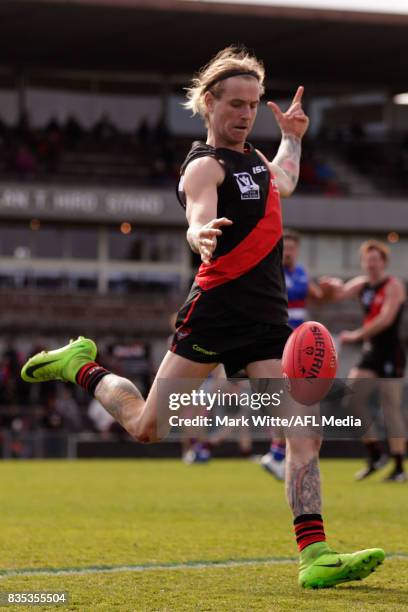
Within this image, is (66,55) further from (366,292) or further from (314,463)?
(314,463)

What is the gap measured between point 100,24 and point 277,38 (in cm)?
560

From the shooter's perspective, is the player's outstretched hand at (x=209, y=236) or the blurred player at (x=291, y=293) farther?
the blurred player at (x=291, y=293)

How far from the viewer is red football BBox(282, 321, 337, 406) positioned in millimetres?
5434

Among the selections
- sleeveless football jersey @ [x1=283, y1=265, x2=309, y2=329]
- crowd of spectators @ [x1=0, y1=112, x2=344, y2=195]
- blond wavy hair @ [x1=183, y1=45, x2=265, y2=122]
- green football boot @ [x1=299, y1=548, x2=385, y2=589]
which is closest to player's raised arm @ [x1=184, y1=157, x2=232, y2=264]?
blond wavy hair @ [x1=183, y1=45, x2=265, y2=122]

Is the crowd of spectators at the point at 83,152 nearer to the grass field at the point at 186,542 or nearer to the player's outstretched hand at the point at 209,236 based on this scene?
the grass field at the point at 186,542

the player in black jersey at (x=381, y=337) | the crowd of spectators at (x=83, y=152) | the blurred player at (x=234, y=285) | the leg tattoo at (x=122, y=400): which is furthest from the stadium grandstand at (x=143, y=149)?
the blurred player at (x=234, y=285)

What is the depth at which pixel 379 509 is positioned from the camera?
966 centimetres

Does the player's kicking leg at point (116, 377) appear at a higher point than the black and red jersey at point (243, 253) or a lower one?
lower

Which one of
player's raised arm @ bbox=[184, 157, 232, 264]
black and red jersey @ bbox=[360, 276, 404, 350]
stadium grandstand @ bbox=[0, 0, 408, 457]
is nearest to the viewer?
player's raised arm @ bbox=[184, 157, 232, 264]

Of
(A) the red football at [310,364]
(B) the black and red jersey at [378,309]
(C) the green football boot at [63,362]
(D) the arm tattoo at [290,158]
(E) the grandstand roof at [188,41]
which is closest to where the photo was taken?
(A) the red football at [310,364]

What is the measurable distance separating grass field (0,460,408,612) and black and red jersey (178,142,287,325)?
119cm

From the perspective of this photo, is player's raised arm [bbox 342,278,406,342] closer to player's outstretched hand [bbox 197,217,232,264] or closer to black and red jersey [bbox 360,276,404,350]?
black and red jersey [bbox 360,276,404,350]

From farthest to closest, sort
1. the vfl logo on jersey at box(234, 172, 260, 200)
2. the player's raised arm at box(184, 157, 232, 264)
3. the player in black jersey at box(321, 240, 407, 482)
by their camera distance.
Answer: the player in black jersey at box(321, 240, 407, 482) → the vfl logo on jersey at box(234, 172, 260, 200) → the player's raised arm at box(184, 157, 232, 264)

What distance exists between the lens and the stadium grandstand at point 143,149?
3750 centimetres
